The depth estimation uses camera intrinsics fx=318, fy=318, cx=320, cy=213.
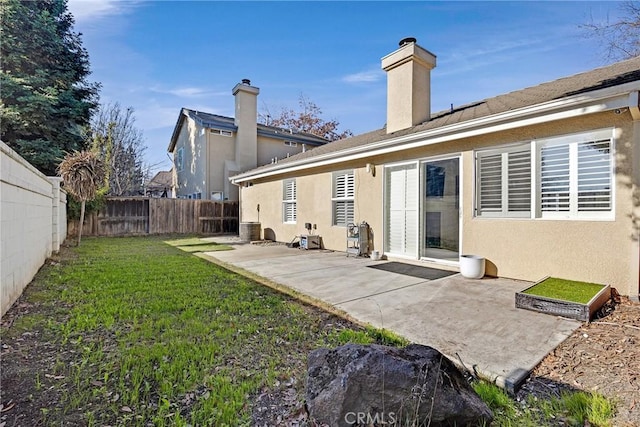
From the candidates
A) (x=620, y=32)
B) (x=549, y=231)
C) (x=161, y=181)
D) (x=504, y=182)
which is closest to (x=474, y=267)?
(x=549, y=231)

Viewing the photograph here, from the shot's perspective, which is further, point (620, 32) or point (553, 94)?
point (620, 32)

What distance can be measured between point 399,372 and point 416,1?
9040mm

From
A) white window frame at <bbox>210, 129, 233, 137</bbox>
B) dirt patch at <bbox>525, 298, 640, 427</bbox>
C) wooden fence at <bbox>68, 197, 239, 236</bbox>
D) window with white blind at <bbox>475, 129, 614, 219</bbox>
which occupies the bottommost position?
dirt patch at <bbox>525, 298, 640, 427</bbox>

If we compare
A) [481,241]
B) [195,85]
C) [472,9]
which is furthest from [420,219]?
[195,85]

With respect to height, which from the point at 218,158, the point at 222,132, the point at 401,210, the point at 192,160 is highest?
the point at 222,132

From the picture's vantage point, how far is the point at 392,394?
1917mm

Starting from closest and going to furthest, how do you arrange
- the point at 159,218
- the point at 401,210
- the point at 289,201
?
the point at 401,210
the point at 289,201
the point at 159,218

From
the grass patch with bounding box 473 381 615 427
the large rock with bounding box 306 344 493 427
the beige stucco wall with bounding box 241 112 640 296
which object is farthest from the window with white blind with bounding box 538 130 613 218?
the large rock with bounding box 306 344 493 427

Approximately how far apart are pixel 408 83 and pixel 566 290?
596 centimetres

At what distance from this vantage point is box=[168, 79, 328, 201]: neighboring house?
55.9ft

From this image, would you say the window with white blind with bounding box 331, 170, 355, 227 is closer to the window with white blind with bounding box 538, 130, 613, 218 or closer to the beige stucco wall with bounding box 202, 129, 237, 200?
the window with white blind with bounding box 538, 130, 613, 218

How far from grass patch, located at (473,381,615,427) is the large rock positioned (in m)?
0.26

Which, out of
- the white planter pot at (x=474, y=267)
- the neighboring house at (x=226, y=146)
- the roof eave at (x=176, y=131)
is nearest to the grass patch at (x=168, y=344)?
the white planter pot at (x=474, y=267)

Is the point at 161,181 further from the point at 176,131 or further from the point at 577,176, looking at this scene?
the point at 577,176
